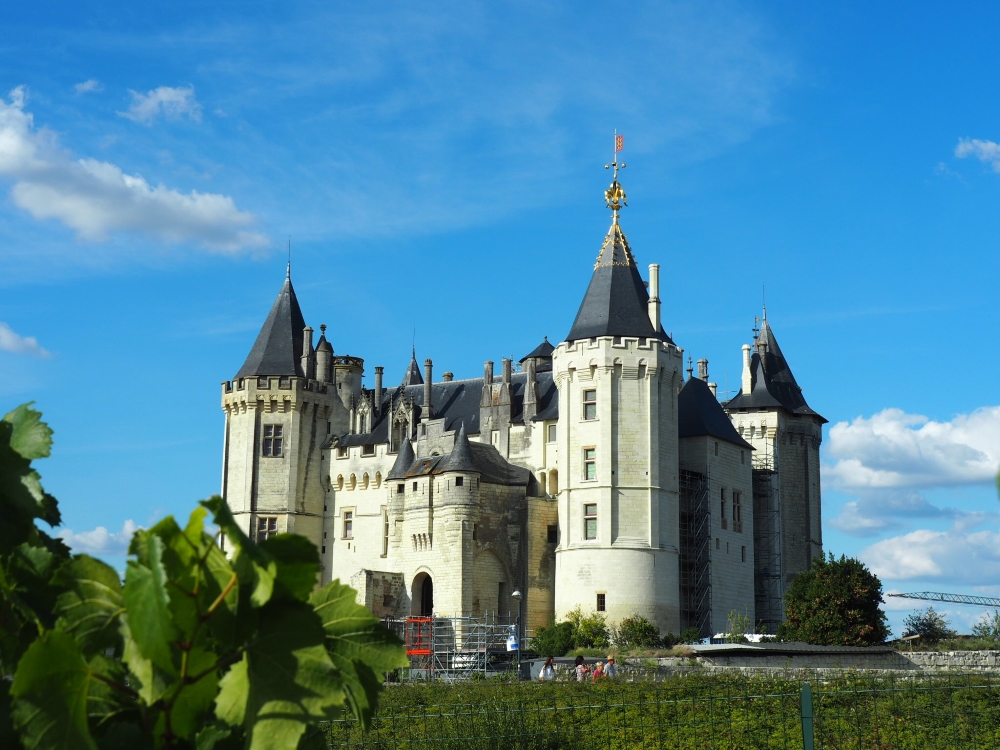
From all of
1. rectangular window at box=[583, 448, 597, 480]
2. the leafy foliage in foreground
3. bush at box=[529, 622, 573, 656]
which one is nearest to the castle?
rectangular window at box=[583, 448, 597, 480]

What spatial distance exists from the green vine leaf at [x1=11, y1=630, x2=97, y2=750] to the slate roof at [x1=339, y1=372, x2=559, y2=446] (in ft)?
150

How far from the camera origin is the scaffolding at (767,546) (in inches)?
2055

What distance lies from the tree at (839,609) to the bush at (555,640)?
7506 mm

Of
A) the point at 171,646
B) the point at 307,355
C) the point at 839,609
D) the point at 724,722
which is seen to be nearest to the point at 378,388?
the point at 307,355

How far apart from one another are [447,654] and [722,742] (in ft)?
96.1

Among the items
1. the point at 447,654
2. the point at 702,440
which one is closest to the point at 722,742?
the point at 447,654

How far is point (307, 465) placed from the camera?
2132 inches

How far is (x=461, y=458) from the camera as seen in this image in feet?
152

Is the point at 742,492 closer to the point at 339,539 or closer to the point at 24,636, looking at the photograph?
the point at 339,539

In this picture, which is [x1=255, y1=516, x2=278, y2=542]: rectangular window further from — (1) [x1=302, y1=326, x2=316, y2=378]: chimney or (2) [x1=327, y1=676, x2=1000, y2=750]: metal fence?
(2) [x1=327, y1=676, x2=1000, y2=750]: metal fence

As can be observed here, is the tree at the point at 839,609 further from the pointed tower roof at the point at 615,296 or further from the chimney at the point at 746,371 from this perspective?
the chimney at the point at 746,371

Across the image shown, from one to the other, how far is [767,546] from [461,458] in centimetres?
1500

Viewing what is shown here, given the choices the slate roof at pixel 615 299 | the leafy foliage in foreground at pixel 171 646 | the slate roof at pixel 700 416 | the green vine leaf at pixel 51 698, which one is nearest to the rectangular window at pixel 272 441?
the slate roof at pixel 615 299

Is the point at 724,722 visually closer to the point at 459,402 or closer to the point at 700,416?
the point at 700,416
